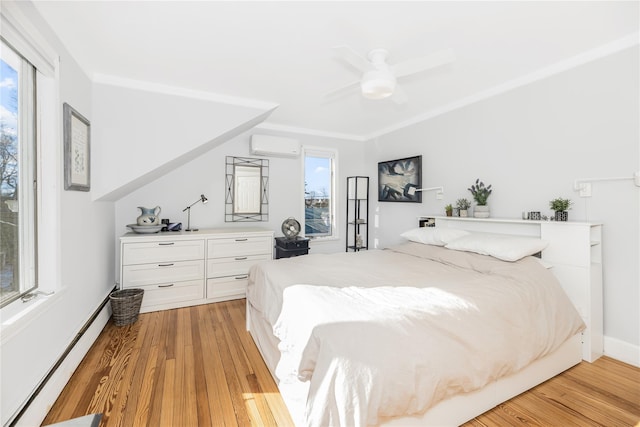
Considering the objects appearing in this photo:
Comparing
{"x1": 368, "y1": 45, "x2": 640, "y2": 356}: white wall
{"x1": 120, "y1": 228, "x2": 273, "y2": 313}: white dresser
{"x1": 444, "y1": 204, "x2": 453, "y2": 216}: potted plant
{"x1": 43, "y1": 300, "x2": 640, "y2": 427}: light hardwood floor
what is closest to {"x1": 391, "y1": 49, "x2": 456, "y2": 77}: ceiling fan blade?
{"x1": 368, "y1": 45, "x2": 640, "y2": 356}: white wall

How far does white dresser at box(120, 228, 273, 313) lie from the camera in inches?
115

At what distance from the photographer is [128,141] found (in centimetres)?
256

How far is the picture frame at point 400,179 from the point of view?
12.4 feet

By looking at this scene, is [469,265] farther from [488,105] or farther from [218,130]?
[218,130]

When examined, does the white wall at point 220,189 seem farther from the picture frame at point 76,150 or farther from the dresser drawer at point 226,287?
the picture frame at point 76,150

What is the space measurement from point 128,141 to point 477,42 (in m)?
3.07

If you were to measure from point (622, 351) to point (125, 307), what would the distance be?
4.21m

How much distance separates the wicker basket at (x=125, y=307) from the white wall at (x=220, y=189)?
3.23 feet

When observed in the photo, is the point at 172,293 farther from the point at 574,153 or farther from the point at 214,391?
the point at 574,153

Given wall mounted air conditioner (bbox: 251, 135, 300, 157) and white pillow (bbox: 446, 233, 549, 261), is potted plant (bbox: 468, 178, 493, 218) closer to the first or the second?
white pillow (bbox: 446, 233, 549, 261)

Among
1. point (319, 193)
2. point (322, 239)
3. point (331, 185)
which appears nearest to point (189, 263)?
point (322, 239)

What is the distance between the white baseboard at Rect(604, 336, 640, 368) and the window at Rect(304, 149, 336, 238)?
11.0 ft

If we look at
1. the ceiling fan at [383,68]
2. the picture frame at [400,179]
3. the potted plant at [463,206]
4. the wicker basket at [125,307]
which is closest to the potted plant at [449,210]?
the potted plant at [463,206]

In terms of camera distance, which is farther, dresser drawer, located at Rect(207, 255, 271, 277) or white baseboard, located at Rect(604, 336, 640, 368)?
dresser drawer, located at Rect(207, 255, 271, 277)
